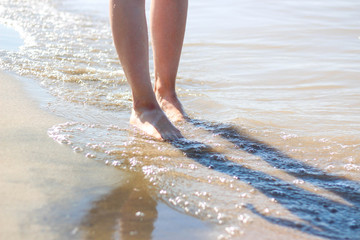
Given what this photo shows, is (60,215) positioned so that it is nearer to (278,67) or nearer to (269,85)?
(269,85)

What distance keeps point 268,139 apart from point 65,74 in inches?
50.5

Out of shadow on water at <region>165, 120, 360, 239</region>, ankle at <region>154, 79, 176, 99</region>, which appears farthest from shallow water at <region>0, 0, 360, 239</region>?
ankle at <region>154, 79, 176, 99</region>

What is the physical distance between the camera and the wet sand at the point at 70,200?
1.17 m

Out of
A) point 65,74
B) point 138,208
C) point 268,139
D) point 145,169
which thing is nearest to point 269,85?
point 268,139

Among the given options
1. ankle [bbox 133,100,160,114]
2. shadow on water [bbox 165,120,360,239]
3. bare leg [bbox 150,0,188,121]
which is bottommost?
shadow on water [bbox 165,120,360,239]

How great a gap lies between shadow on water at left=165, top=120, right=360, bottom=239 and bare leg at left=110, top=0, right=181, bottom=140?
14 centimetres

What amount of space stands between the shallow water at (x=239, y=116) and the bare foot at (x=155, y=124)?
0.05m

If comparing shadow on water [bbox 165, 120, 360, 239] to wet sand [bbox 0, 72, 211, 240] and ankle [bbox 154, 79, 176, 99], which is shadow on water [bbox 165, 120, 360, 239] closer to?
wet sand [bbox 0, 72, 211, 240]

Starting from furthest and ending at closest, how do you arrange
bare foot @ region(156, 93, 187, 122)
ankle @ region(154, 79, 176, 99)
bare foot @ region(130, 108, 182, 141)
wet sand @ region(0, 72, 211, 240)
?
ankle @ region(154, 79, 176, 99) → bare foot @ region(156, 93, 187, 122) → bare foot @ region(130, 108, 182, 141) → wet sand @ region(0, 72, 211, 240)

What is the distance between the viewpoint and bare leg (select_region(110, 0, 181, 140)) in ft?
6.28

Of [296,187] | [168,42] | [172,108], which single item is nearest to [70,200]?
[296,187]

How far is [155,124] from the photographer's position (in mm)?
1940

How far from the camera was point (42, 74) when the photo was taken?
2.59 m

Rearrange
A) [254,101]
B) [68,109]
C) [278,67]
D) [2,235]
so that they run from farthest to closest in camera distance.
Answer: [278,67] < [254,101] < [68,109] < [2,235]
